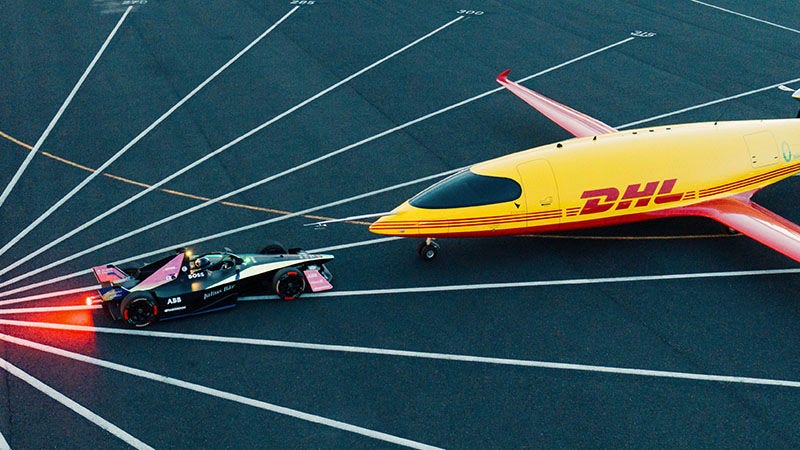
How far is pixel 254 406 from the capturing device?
14.3m

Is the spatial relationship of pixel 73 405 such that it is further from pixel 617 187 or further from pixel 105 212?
pixel 617 187

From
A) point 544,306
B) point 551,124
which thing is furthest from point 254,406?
point 551,124

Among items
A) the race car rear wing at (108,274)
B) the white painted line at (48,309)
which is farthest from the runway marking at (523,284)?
the race car rear wing at (108,274)

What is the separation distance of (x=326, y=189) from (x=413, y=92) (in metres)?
7.31

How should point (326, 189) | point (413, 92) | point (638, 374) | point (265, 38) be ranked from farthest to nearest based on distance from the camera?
point (265, 38) → point (413, 92) → point (326, 189) → point (638, 374)

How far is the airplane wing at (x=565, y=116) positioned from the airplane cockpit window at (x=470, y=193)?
5.41 metres

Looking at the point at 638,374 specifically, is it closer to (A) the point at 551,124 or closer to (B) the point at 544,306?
(B) the point at 544,306

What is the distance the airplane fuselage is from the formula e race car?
2240 mm

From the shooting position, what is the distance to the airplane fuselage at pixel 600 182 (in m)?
17.6

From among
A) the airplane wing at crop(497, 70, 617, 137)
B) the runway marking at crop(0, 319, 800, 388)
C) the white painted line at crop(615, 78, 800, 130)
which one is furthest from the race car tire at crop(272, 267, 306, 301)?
the white painted line at crop(615, 78, 800, 130)

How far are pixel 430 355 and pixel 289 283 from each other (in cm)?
373

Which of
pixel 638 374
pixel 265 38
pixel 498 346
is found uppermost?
pixel 265 38

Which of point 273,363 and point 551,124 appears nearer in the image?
point 273,363

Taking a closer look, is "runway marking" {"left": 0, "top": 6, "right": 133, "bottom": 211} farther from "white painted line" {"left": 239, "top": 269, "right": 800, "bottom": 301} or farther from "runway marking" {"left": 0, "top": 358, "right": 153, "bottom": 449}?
"white painted line" {"left": 239, "top": 269, "right": 800, "bottom": 301}
